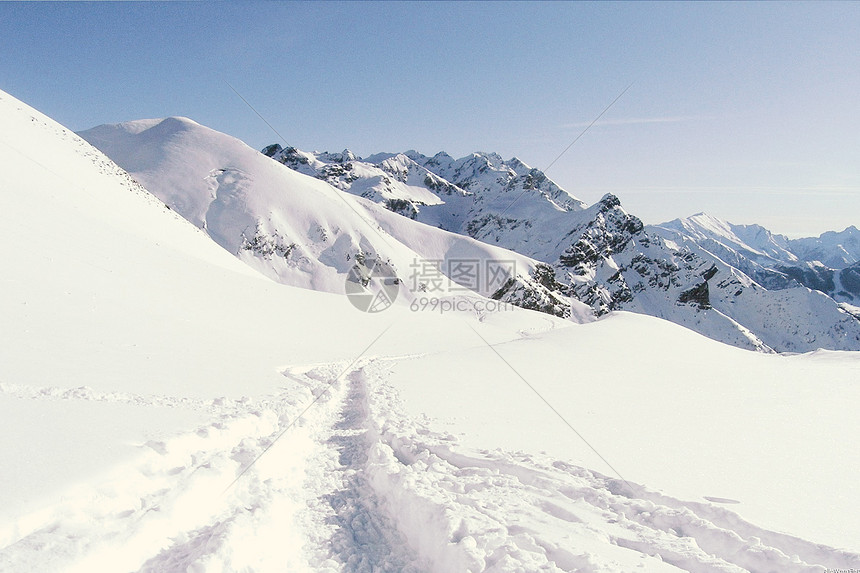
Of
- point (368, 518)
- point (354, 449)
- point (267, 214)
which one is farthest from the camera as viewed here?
point (267, 214)

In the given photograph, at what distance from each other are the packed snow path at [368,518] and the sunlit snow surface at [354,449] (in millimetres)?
30

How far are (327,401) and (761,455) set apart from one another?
9935mm

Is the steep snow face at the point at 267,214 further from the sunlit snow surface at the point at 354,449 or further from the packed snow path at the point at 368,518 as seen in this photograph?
the packed snow path at the point at 368,518

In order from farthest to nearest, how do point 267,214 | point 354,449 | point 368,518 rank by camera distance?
1. point 267,214
2. point 354,449
3. point 368,518

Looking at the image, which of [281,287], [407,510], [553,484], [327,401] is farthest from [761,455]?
[281,287]

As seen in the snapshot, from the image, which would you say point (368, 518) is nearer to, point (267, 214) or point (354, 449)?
point (354, 449)

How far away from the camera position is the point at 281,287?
26.2 meters

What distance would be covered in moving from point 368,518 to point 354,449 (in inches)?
97.3

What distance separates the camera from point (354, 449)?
8547mm

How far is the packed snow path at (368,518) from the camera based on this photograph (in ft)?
14.8

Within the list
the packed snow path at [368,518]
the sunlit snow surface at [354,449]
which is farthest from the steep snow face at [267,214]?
the packed snow path at [368,518]

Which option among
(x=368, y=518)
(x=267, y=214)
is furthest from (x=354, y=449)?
(x=267, y=214)

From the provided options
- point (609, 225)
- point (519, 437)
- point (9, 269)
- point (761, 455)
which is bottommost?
point (519, 437)

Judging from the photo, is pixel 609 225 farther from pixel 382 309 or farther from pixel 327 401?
pixel 327 401
